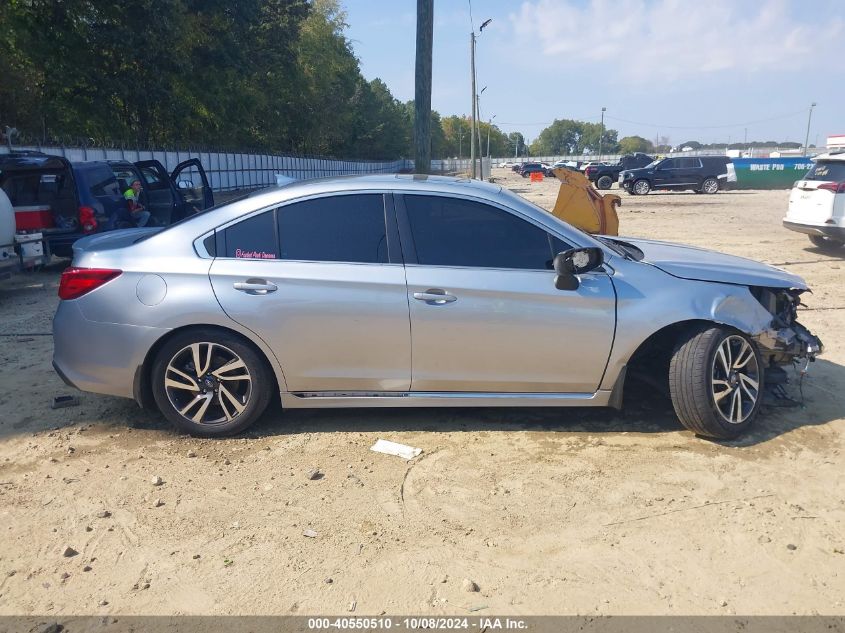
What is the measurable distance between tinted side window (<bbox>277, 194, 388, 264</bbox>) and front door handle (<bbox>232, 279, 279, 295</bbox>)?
21cm

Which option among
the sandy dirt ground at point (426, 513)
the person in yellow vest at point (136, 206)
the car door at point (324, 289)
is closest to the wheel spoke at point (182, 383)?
the sandy dirt ground at point (426, 513)

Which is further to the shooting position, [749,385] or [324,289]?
[749,385]

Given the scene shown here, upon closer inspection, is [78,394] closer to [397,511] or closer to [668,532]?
[397,511]

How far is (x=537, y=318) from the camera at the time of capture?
4.18 m

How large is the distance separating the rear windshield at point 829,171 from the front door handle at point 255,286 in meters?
11.0

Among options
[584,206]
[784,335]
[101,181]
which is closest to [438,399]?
[784,335]

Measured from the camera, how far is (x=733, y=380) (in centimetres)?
429

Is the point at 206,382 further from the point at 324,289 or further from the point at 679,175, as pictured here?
the point at 679,175

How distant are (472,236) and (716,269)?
5.37 ft

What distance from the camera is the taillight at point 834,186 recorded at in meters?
11.5

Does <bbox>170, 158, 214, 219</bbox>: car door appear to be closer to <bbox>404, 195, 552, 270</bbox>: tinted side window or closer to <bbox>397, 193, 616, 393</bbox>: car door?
<bbox>404, 195, 552, 270</bbox>: tinted side window

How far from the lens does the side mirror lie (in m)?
4.12

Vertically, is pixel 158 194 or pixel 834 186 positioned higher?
pixel 834 186

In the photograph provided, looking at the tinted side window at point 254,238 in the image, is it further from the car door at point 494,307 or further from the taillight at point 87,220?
the taillight at point 87,220
